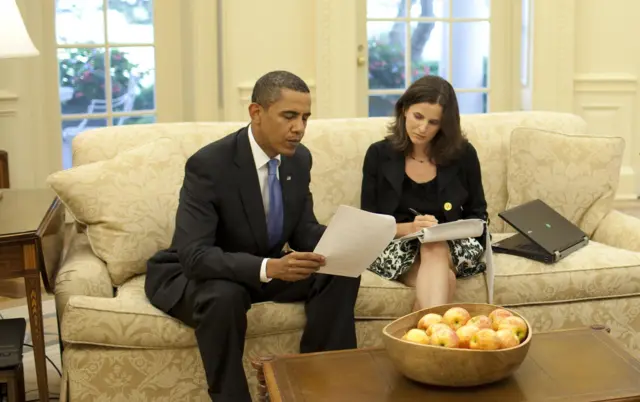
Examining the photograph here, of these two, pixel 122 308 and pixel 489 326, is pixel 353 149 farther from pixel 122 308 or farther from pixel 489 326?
pixel 489 326

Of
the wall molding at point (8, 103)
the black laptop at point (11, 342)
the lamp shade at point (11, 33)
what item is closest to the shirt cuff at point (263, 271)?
the black laptop at point (11, 342)

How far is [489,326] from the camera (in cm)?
239

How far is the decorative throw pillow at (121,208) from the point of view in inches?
127

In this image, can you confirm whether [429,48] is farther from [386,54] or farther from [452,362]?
[452,362]

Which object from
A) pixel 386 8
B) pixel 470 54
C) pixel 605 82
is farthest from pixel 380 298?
pixel 605 82

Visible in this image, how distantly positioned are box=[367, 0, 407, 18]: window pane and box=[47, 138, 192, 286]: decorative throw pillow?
314 cm

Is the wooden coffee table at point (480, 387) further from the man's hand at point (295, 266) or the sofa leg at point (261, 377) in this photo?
the man's hand at point (295, 266)

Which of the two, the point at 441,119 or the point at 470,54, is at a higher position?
the point at 470,54

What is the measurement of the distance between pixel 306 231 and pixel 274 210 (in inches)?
5.1

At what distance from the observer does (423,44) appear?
625 cm

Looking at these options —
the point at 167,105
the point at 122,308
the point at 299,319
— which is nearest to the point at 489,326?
the point at 299,319

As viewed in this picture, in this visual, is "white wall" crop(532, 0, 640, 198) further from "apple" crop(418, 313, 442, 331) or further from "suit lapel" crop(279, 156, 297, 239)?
"apple" crop(418, 313, 442, 331)

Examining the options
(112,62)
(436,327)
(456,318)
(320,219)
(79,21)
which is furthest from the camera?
(112,62)

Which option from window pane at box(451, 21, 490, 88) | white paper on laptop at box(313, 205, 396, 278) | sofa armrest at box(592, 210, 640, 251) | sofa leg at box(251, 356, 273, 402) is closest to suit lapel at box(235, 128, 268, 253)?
white paper on laptop at box(313, 205, 396, 278)
